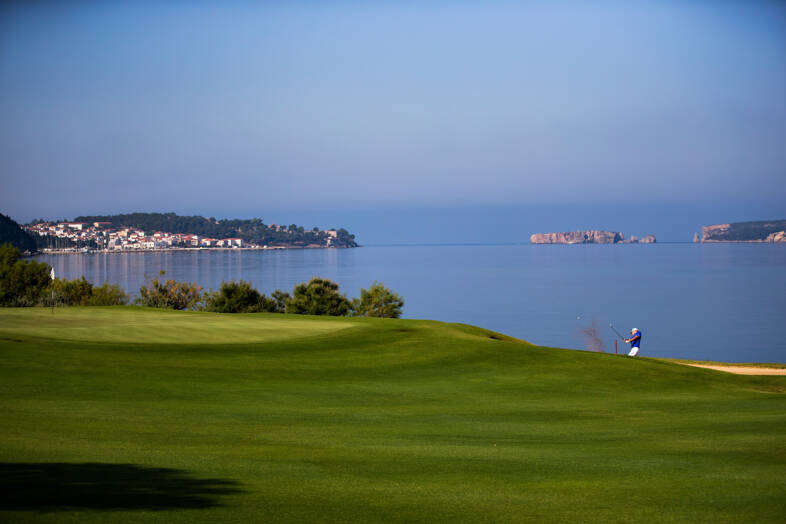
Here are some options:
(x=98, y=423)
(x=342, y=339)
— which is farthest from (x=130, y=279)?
(x=98, y=423)

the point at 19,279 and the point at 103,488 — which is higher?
the point at 19,279

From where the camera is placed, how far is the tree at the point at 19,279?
188 ft

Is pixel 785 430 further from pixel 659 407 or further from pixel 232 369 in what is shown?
pixel 232 369

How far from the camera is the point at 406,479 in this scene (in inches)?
311

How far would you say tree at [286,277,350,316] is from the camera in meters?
56.2

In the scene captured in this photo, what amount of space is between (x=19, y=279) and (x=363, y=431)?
191 ft

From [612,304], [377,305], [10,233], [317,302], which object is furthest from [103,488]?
[10,233]

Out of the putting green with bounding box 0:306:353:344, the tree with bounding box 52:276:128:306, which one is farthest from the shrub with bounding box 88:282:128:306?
the putting green with bounding box 0:306:353:344

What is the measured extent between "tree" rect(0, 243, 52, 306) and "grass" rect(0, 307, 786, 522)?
4096 cm

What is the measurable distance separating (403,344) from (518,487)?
13.2 meters

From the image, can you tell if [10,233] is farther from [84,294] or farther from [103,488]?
[103,488]

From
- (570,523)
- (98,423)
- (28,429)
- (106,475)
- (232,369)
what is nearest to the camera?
(570,523)

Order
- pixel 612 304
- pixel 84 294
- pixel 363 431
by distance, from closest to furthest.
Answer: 1. pixel 363 431
2. pixel 84 294
3. pixel 612 304

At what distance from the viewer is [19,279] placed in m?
59.1
